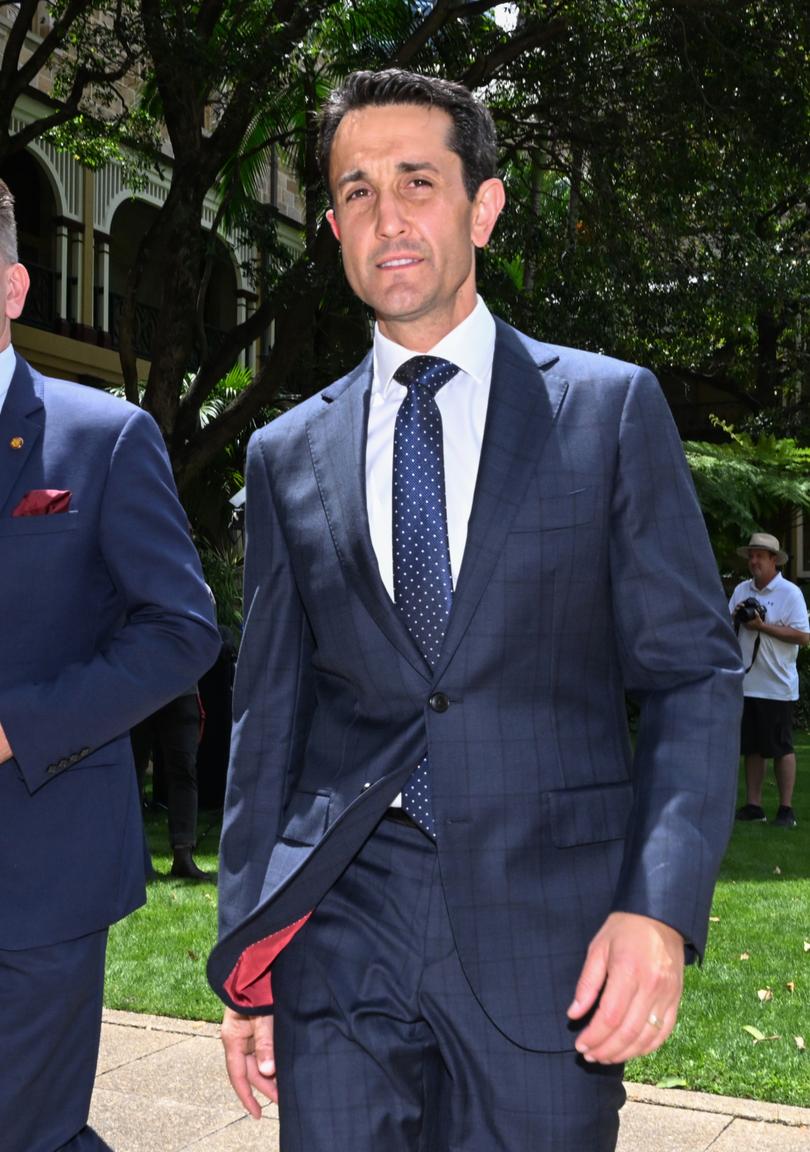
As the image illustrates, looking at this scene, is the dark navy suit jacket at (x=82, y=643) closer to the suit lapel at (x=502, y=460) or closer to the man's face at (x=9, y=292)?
the man's face at (x=9, y=292)

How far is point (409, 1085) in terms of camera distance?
2447 mm

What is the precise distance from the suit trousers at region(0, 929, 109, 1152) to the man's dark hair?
1.54 metres

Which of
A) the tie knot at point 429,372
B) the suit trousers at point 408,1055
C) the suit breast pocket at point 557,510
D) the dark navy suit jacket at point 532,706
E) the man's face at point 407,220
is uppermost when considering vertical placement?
the man's face at point 407,220

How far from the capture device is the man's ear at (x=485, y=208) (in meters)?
2.74

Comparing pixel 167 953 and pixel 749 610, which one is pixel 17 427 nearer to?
pixel 167 953

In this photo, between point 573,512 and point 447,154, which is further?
point 447,154

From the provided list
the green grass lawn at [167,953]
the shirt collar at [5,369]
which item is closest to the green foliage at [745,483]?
the green grass lawn at [167,953]

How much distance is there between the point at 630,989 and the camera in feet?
6.75

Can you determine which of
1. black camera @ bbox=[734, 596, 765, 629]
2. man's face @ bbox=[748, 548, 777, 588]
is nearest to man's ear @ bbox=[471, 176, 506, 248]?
black camera @ bbox=[734, 596, 765, 629]

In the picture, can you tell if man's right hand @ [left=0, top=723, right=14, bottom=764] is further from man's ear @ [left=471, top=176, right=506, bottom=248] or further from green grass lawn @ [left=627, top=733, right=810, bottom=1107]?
green grass lawn @ [left=627, top=733, right=810, bottom=1107]

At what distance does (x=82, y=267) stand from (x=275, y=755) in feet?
79.2

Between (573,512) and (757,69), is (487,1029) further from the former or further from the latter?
(757,69)

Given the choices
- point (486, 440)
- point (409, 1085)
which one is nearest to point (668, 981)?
point (409, 1085)

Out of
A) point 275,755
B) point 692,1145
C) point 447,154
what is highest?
point 447,154
